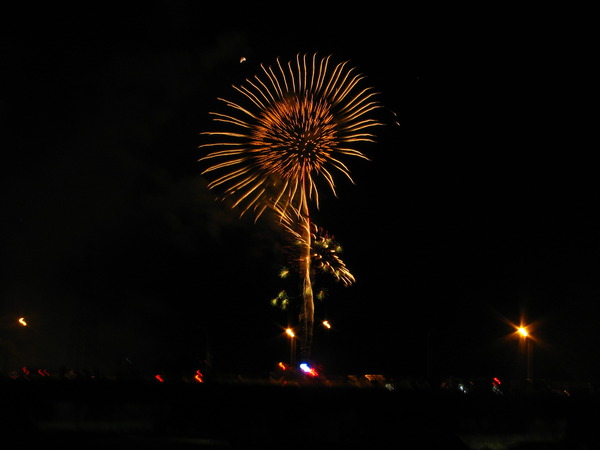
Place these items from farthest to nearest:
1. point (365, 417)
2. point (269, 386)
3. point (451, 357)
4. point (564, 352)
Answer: point (451, 357), point (564, 352), point (269, 386), point (365, 417)

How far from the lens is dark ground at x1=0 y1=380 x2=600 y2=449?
37.3 ft

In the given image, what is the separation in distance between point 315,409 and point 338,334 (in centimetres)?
5187

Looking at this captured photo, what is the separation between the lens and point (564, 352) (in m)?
45.5

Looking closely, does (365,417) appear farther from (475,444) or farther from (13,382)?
(13,382)

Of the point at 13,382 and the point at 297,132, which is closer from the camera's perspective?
the point at 13,382

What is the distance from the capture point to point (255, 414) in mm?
11594

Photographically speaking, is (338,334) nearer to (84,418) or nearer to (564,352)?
(564,352)

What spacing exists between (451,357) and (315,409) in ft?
149

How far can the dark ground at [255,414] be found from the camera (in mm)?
11383

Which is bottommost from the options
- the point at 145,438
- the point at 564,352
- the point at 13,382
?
the point at 145,438

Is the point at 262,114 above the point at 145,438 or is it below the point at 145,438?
above

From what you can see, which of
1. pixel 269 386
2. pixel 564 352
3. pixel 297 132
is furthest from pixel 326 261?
pixel 269 386

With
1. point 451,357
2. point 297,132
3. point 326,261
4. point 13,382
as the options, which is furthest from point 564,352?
point 13,382

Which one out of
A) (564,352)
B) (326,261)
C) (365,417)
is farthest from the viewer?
(564,352)
